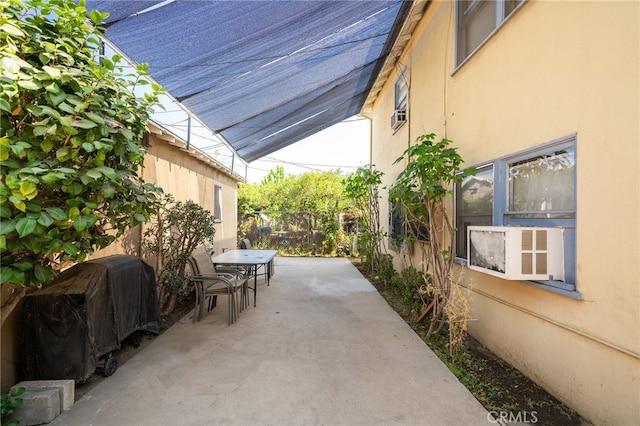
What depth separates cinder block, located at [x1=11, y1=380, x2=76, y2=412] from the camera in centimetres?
225

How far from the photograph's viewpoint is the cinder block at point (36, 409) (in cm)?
210

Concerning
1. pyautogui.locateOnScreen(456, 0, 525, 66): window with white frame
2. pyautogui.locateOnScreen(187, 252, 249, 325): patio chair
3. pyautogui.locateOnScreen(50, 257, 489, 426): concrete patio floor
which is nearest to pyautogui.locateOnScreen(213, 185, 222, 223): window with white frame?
pyautogui.locateOnScreen(187, 252, 249, 325): patio chair

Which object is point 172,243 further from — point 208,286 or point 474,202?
point 474,202

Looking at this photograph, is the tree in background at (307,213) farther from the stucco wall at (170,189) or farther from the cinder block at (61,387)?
the cinder block at (61,387)

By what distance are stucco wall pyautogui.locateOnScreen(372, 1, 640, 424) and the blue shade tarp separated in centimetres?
207

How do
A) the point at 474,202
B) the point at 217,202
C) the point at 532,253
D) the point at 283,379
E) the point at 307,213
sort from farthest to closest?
the point at 307,213
the point at 217,202
the point at 474,202
the point at 283,379
the point at 532,253

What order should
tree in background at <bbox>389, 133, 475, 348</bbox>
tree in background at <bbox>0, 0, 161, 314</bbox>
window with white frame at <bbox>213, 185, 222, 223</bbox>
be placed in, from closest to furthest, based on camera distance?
tree in background at <bbox>0, 0, 161, 314</bbox> → tree in background at <bbox>389, 133, 475, 348</bbox> → window with white frame at <bbox>213, 185, 222, 223</bbox>

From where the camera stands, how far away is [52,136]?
1.81 m

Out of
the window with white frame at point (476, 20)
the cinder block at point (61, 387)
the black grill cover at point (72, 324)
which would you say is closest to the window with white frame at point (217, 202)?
the black grill cover at point (72, 324)

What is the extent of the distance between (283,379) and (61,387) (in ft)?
5.54

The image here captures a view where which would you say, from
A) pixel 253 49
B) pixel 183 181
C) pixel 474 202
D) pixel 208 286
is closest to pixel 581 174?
pixel 474 202

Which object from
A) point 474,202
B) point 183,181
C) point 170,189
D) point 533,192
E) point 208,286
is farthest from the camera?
point 183,181

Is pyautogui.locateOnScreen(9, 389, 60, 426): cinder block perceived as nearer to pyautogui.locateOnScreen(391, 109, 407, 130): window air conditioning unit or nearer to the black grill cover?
the black grill cover

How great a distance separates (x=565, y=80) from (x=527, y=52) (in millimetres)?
597
